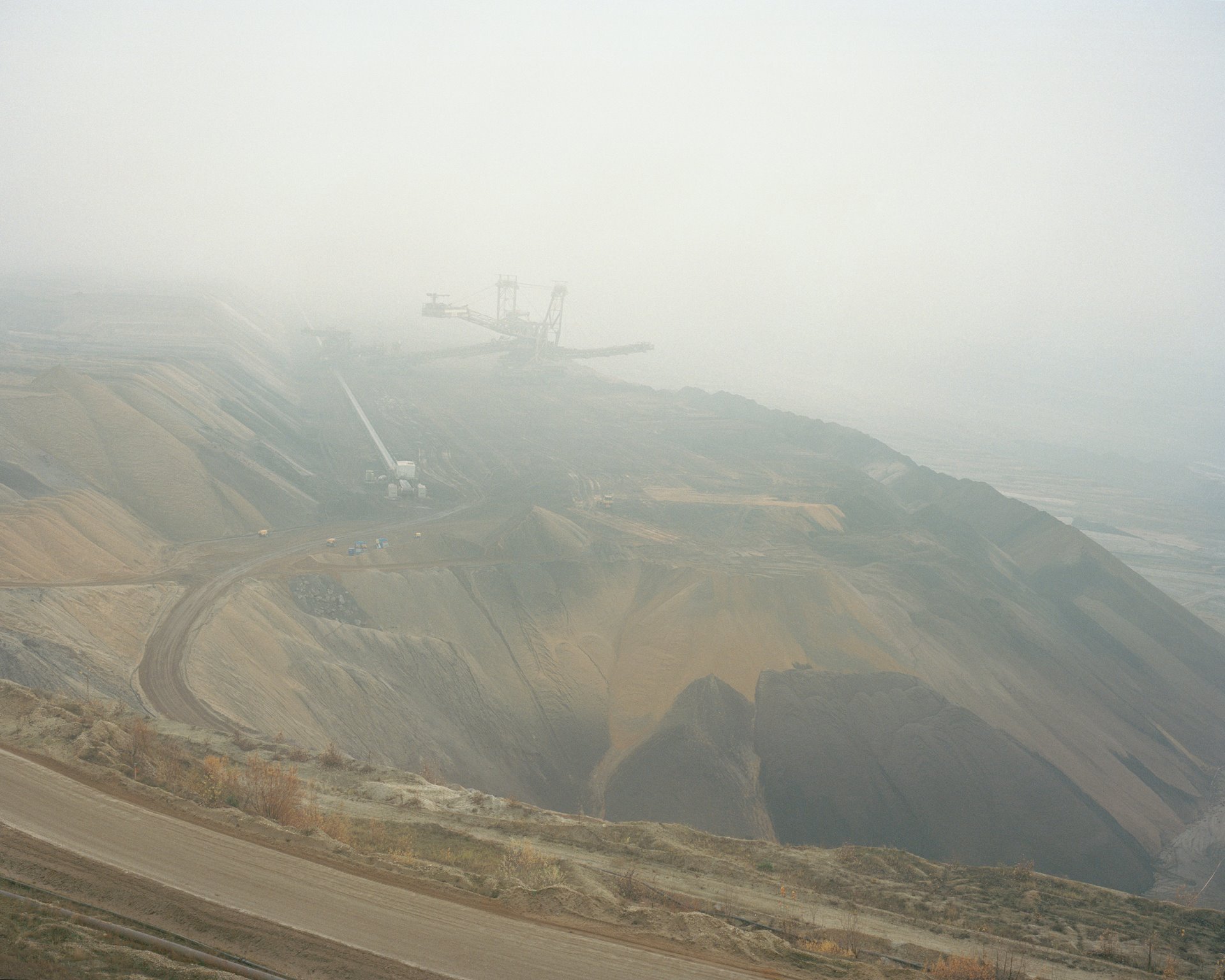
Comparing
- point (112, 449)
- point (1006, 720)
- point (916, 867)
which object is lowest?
point (1006, 720)

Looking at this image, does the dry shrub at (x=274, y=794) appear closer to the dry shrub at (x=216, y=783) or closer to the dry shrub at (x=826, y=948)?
the dry shrub at (x=216, y=783)

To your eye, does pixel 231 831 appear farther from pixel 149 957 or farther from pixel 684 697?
pixel 684 697

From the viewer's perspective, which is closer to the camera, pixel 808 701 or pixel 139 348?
pixel 808 701

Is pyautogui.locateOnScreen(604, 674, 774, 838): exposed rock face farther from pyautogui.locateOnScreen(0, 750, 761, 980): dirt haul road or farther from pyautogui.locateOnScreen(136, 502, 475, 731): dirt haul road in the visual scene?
pyautogui.locateOnScreen(136, 502, 475, 731): dirt haul road

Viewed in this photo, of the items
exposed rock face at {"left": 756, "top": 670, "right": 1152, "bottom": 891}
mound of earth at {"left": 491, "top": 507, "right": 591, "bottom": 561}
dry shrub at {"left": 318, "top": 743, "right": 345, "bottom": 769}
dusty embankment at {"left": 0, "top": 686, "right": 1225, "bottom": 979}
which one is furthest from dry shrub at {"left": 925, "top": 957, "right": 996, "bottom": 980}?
mound of earth at {"left": 491, "top": 507, "right": 591, "bottom": 561}

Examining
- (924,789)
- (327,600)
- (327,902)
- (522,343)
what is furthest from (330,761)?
(522,343)

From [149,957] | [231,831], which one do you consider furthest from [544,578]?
[149,957]

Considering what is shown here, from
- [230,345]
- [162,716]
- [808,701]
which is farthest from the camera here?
[230,345]
